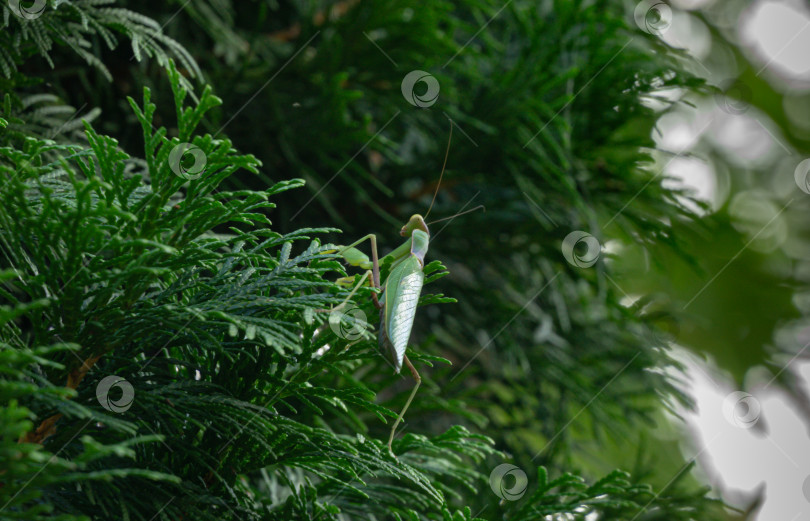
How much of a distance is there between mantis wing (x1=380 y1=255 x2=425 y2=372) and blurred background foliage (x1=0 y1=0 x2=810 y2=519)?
51cm

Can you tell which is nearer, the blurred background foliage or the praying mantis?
the praying mantis

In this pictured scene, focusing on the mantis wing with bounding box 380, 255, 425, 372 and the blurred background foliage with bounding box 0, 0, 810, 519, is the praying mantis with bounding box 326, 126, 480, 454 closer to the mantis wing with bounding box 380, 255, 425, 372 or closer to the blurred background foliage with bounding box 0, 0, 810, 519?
the mantis wing with bounding box 380, 255, 425, 372

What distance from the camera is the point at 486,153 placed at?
1.98 m

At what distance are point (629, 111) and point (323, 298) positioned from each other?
4.25 feet

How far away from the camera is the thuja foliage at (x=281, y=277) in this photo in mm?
909

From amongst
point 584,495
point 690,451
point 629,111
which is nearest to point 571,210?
A: point 629,111

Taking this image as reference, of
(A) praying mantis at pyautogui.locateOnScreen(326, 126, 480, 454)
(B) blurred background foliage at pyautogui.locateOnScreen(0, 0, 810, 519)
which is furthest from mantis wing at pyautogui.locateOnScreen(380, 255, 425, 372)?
(B) blurred background foliage at pyautogui.locateOnScreen(0, 0, 810, 519)

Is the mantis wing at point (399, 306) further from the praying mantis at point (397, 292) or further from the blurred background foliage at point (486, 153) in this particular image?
the blurred background foliage at point (486, 153)

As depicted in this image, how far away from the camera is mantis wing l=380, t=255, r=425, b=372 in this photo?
102 centimetres

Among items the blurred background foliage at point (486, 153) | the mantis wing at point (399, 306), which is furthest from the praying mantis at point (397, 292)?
the blurred background foliage at point (486, 153)

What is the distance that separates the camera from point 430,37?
189 centimetres

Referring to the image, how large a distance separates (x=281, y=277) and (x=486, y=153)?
3.74 feet

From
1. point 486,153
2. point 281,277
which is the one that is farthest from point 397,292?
point 486,153

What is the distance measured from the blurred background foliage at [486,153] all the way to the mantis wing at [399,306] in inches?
20.0
